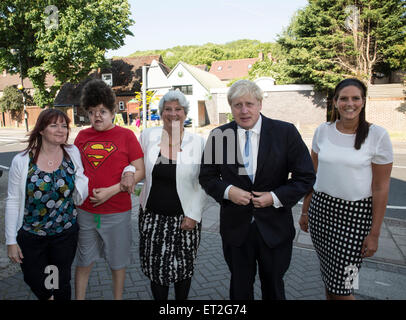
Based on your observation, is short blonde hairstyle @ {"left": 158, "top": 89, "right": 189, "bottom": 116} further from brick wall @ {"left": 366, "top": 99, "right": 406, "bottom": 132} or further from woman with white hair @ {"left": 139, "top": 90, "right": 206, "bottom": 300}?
brick wall @ {"left": 366, "top": 99, "right": 406, "bottom": 132}

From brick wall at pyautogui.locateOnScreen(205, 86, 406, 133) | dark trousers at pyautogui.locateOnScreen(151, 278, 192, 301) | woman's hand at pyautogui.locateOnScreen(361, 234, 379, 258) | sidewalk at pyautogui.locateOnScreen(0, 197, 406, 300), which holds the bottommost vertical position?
sidewalk at pyautogui.locateOnScreen(0, 197, 406, 300)

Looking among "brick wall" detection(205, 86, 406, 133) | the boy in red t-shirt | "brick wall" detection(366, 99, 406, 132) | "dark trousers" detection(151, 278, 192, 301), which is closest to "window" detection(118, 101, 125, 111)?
"brick wall" detection(205, 86, 406, 133)

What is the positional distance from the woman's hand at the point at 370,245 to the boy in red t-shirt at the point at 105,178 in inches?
77.3

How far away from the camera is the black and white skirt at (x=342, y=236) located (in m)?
2.33

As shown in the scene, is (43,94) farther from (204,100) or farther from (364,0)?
(364,0)

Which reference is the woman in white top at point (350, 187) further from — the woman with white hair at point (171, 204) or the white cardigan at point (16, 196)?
the white cardigan at point (16, 196)

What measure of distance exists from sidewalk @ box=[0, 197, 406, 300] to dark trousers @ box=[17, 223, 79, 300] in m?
0.78

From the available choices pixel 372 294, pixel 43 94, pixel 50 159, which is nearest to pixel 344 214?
pixel 372 294

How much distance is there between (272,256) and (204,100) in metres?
33.4

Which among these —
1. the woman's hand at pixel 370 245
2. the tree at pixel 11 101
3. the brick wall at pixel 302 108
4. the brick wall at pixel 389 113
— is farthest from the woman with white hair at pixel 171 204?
the tree at pixel 11 101

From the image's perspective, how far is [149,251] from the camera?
2615 millimetres

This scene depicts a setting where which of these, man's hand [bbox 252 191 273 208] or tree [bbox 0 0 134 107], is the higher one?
tree [bbox 0 0 134 107]

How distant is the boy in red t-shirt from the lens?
8.36 ft
